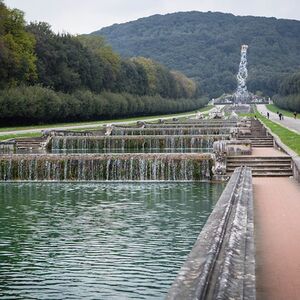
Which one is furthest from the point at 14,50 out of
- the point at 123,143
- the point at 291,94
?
the point at 291,94

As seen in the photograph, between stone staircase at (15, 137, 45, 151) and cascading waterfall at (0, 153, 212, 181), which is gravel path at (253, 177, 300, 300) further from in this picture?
stone staircase at (15, 137, 45, 151)

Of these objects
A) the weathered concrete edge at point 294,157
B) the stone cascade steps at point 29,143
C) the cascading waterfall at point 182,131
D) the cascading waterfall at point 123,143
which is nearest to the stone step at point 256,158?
the weathered concrete edge at point 294,157

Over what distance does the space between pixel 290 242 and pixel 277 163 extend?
483 inches

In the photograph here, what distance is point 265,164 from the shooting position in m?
21.5

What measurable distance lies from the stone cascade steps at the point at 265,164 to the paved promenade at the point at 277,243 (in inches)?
174

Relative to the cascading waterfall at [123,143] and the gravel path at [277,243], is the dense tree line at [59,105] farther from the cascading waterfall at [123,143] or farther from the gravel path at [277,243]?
the gravel path at [277,243]

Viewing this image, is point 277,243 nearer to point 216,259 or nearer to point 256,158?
point 216,259

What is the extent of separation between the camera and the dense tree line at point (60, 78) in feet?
170

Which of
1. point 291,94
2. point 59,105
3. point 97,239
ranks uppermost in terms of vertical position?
point 291,94

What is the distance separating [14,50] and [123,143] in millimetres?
21728

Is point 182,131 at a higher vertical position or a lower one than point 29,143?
higher

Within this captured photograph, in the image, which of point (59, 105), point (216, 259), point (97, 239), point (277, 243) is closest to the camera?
point (216, 259)

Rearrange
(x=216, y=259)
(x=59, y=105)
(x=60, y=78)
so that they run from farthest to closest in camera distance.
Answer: (x=60, y=78) < (x=59, y=105) < (x=216, y=259)

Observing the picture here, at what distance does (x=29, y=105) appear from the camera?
50.5 m
